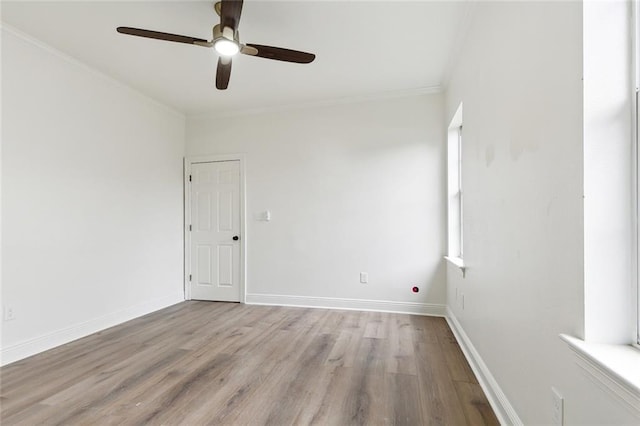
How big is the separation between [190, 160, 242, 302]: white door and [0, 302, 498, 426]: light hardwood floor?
3.28ft

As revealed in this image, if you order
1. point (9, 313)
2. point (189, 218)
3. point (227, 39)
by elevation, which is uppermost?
point (227, 39)

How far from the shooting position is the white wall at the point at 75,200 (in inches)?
95.3

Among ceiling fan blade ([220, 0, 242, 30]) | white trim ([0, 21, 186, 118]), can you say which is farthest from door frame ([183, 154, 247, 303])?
ceiling fan blade ([220, 0, 242, 30])

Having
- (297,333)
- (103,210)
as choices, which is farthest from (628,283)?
(103,210)

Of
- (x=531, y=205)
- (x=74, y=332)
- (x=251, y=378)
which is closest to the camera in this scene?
(x=531, y=205)

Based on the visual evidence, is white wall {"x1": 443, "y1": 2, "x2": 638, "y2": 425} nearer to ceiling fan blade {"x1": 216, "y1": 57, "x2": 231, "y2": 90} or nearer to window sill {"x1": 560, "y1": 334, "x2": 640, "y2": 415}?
window sill {"x1": 560, "y1": 334, "x2": 640, "y2": 415}

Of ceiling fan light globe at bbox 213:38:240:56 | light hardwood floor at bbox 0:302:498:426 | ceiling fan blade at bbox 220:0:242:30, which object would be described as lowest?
light hardwood floor at bbox 0:302:498:426

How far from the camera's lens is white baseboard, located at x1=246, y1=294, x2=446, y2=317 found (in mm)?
3537

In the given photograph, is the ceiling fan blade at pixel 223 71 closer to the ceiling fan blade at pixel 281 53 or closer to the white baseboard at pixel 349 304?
the ceiling fan blade at pixel 281 53

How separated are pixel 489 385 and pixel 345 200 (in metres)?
2.41

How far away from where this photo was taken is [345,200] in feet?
12.4

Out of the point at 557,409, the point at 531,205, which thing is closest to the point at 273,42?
the point at 531,205

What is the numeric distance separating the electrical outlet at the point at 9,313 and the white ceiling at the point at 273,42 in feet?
7.31

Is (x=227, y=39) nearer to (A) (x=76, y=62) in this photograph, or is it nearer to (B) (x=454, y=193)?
(A) (x=76, y=62)
